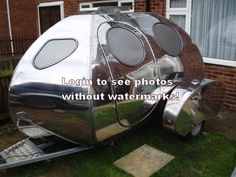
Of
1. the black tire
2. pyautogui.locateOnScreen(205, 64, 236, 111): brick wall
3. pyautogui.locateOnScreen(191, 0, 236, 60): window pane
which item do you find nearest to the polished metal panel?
the black tire

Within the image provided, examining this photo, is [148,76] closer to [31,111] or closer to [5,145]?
[31,111]

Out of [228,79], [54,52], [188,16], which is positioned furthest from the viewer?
[188,16]

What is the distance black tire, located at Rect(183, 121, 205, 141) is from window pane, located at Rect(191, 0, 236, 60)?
85.5 inches

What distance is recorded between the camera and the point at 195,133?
477cm

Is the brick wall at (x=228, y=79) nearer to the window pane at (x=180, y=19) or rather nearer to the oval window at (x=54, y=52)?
the window pane at (x=180, y=19)

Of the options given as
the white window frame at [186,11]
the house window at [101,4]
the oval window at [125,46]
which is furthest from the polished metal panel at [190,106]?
the house window at [101,4]

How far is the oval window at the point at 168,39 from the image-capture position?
4516 mm

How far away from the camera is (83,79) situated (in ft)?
11.3

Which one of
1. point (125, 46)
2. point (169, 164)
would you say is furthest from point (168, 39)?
point (169, 164)

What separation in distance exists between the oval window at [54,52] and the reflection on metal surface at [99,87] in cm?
7

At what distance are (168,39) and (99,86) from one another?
1.77 metres

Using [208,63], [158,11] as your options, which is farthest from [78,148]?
[158,11]

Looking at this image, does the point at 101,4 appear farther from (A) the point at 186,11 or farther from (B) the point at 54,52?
(B) the point at 54,52

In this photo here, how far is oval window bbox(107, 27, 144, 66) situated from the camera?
12.5 feet
